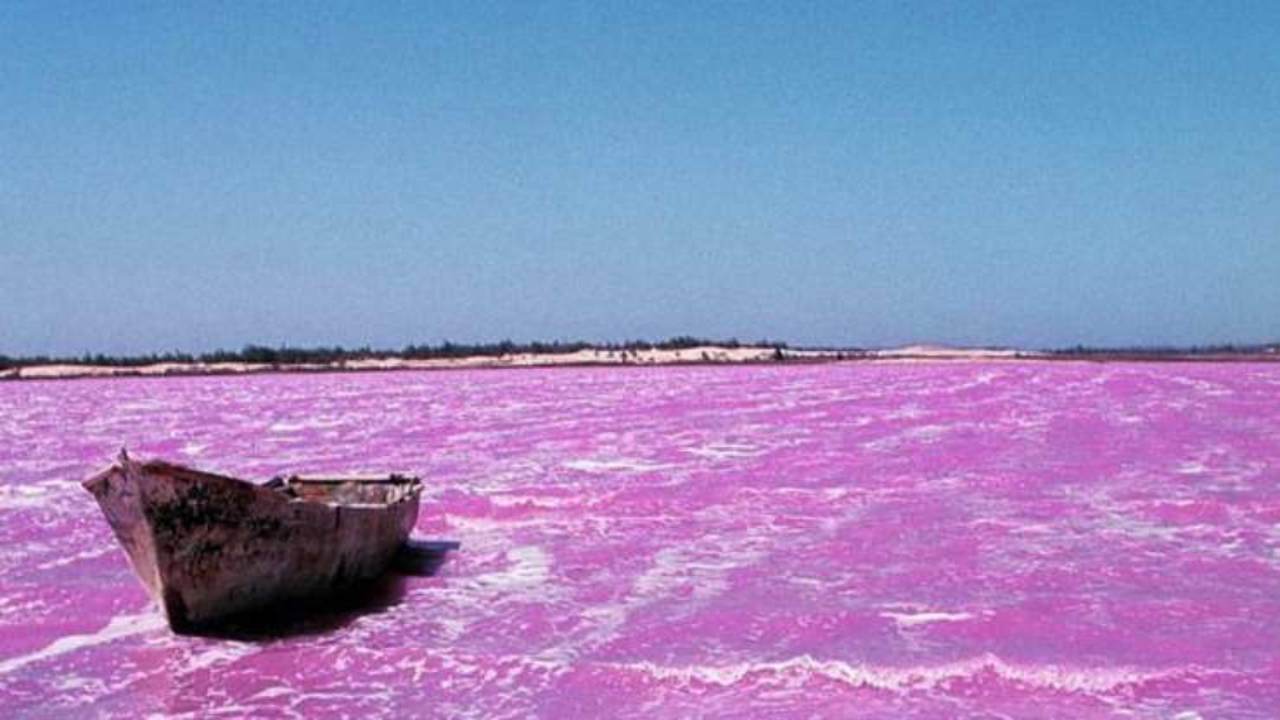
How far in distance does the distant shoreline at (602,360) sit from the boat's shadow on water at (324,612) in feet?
187

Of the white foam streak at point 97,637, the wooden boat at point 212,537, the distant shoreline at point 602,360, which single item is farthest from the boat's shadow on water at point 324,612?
the distant shoreline at point 602,360

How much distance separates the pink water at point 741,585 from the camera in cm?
754

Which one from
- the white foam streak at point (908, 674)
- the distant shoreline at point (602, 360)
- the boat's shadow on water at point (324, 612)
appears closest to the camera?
the white foam streak at point (908, 674)

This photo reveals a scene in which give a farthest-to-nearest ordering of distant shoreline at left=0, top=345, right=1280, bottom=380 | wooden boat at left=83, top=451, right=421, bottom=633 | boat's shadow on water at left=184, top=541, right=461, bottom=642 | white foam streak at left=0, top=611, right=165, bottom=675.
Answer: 1. distant shoreline at left=0, top=345, right=1280, bottom=380
2. boat's shadow on water at left=184, top=541, right=461, bottom=642
3. white foam streak at left=0, top=611, right=165, bottom=675
4. wooden boat at left=83, top=451, right=421, bottom=633

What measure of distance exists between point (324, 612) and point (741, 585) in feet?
11.3

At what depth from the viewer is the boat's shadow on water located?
880 cm

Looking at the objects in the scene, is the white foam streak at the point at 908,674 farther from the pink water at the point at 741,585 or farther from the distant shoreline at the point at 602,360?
the distant shoreline at the point at 602,360

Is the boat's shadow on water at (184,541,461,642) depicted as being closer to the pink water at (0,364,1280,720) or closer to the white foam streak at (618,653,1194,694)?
the pink water at (0,364,1280,720)

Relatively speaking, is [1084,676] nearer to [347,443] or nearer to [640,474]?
[640,474]

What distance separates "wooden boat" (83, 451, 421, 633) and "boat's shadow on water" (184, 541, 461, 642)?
0.09 m

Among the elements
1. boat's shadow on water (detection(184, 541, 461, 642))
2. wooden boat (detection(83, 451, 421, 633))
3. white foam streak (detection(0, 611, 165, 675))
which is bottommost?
white foam streak (detection(0, 611, 165, 675))

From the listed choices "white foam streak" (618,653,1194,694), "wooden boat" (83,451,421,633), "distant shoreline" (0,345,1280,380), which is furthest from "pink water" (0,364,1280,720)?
"distant shoreline" (0,345,1280,380)

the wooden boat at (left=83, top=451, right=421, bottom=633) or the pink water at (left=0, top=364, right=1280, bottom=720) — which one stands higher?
the wooden boat at (left=83, top=451, right=421, bottom=633)

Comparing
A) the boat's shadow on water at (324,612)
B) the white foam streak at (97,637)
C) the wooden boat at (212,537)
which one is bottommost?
the white foam streak at (97,637)
